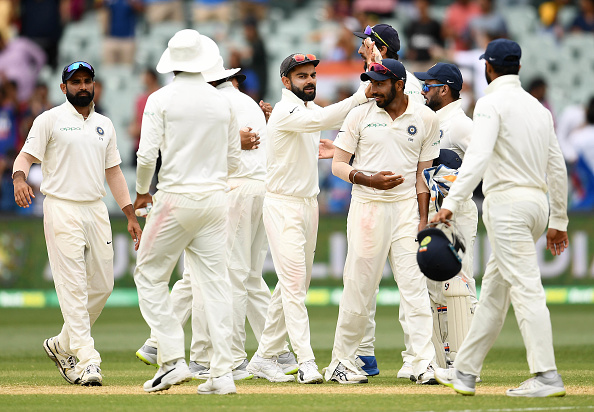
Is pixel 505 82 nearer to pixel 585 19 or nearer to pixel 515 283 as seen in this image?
pixel 515 283

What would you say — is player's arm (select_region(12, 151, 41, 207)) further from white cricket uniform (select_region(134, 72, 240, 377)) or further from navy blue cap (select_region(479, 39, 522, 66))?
navy blue cap (select_region(479, 39, 522, 66))

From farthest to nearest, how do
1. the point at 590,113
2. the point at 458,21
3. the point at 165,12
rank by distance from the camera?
the point at 165,12 → the point at 458,21 → the point at 590,113

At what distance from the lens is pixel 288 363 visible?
9008mm

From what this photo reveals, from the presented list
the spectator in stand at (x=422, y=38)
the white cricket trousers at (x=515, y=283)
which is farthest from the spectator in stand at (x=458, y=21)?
the white cricket trousers at (x=515, y=283)

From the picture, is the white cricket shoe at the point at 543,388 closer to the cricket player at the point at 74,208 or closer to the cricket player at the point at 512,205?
the cricket player at the point at 512,205

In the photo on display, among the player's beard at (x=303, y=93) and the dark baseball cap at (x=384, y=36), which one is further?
the dark baseball cap at (x=384, y=36)

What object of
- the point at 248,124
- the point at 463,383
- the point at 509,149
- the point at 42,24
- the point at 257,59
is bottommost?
the point at 463,383

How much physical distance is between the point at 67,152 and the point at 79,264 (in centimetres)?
95

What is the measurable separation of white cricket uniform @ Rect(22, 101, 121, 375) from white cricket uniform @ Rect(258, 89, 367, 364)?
1437 millimetres

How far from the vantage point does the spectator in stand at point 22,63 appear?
19781 mm

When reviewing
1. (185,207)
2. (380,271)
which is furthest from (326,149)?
(185,207)

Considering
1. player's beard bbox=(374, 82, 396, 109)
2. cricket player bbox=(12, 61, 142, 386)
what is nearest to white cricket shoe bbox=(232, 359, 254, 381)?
cricket player bbox=(12, 61, 142, 386)

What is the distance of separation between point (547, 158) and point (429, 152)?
130cm

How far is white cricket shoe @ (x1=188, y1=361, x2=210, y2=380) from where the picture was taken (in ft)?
27.8
